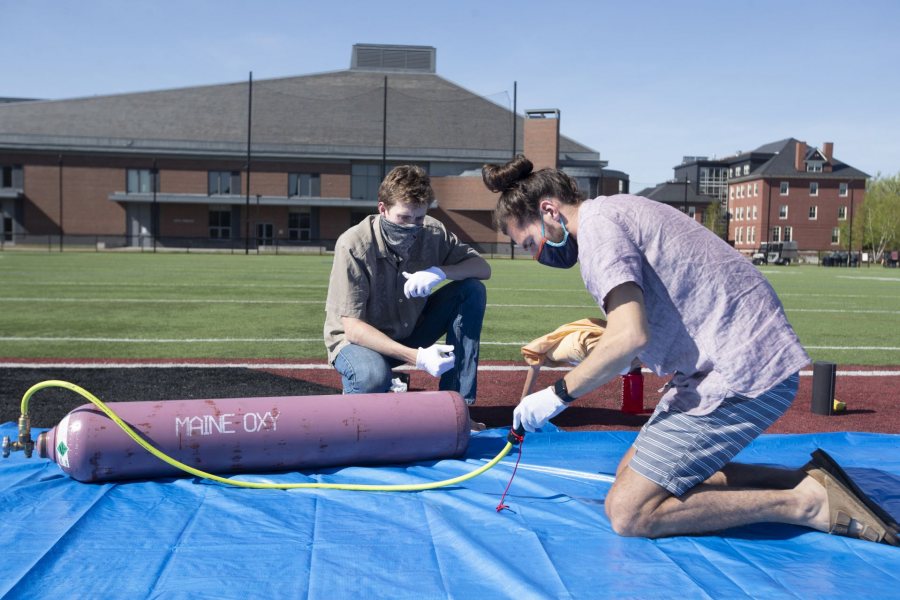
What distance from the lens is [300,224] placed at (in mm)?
55656

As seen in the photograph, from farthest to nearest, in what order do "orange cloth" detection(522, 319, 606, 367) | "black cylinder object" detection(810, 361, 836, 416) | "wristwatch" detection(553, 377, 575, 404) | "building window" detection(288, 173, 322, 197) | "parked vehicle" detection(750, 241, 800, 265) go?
"building window" detection(288, 173, 322, 197)
"parked vehicle" detection(750, 241, 800, 265)
"black cylinder object" detection(810, 361, 836, 416)
"orange cloth" detection(522, 319, 606, 367)
"wristwatch" detection(553, 377, 575, 404)

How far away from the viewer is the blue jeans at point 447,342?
468 centimetres

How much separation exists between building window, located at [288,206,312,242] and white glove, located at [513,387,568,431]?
2094 inches

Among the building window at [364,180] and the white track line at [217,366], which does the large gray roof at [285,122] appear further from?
the white track line at [217,366]

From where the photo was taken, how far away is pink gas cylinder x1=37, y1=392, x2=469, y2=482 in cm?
372

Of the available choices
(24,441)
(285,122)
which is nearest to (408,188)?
(24,441)

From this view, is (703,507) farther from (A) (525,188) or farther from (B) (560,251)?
(A) (525,188)

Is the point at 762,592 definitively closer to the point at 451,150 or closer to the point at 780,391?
the point at 780,391

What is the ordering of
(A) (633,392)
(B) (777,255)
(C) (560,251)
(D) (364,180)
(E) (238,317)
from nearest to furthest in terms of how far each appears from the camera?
(C) (560,251)
(A) (633,392)
(E) (238,317)
(B) (777,255)
(D) (364,180)

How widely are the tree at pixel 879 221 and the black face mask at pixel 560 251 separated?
7203cm

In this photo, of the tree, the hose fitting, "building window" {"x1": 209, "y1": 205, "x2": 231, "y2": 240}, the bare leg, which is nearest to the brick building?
the tree

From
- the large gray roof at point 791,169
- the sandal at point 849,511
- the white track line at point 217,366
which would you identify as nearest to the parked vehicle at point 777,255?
the large gray roof at point 791,169

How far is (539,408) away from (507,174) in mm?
978

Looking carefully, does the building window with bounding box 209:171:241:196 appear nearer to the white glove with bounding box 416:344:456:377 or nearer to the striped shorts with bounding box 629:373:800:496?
the white glove with bounding box 416:344:456:377
